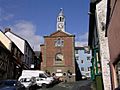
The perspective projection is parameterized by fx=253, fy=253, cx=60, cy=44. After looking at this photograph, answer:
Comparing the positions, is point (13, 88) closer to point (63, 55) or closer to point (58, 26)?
point (63, 55)

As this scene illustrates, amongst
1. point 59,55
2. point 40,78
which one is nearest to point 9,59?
point 40,78

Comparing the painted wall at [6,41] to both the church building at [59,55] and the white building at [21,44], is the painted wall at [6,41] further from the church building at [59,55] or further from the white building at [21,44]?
the church building at [59,55]

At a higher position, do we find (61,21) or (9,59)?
(61,21)

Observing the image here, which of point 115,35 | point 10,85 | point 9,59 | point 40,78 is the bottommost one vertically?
point 10,85

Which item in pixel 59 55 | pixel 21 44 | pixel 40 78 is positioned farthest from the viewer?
pixel 59 55

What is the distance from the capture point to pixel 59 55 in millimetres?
59125

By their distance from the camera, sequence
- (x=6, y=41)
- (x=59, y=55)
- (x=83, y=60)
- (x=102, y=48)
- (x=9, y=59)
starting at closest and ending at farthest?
(x=102, y=48) < (x=9, y=59) < (x=6, y=41) < (x=59, y=55) < (x=83, y=60)

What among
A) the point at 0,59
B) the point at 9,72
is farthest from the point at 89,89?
the point at 9,72

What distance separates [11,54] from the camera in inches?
1667

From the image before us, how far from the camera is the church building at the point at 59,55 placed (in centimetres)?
5694

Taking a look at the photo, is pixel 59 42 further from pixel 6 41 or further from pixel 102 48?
pixel 102 48

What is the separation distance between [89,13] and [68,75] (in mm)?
36225

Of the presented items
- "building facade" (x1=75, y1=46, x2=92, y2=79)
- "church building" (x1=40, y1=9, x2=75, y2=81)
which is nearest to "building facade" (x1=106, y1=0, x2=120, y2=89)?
"church building" (x1=40, y1=9, x2=75, y2=81)

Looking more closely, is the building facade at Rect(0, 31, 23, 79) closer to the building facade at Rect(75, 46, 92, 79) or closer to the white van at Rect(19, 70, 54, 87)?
the white van at Rect(19, 70, 54, 87)
